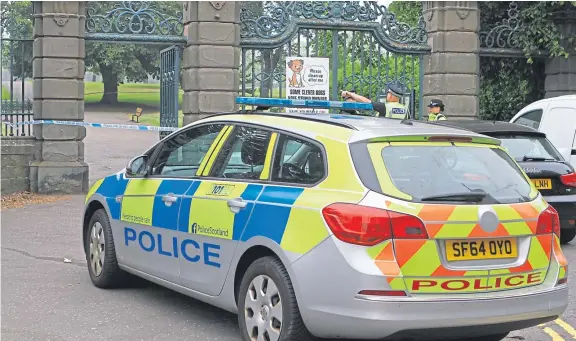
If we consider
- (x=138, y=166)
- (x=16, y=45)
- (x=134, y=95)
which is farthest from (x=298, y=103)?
(x=134, y=95)

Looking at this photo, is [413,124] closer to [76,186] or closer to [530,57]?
[76,186]

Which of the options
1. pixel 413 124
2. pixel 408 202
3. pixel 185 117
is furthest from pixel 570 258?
pixel 185 117

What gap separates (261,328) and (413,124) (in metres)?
1.69

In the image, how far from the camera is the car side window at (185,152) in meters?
6.29

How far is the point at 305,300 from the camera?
483cm

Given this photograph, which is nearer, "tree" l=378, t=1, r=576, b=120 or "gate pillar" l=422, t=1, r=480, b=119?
"gate pillar" l=422, t=1, r=480, b=119

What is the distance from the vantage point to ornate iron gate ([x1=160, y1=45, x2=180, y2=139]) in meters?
15.6

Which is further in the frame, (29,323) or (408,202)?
(29,323)

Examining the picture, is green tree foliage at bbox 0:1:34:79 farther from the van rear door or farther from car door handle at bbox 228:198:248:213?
car door handle at bbox 228:198:248:213

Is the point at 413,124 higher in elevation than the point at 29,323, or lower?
higher

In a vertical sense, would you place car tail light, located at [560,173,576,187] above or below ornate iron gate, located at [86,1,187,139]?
below

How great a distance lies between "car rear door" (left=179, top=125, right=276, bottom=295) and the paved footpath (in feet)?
1.41

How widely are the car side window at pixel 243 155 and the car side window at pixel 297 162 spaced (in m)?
0.17

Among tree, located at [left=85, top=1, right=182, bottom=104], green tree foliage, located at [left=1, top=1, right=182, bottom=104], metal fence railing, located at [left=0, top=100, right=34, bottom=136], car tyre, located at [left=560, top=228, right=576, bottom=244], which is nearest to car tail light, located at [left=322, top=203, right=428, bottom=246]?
car tyre, located at [left=560, top=228, right=576, bottom=244]
